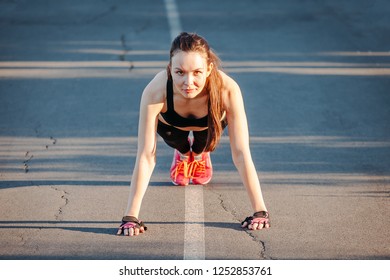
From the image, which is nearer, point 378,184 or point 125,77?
point 378,184

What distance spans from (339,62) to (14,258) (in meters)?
6.70

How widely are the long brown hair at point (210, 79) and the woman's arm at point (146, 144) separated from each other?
0.56 feet

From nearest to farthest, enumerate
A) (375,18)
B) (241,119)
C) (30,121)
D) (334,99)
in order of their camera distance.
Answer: (241,119) < (30,121) < (334,99) < (375,18)

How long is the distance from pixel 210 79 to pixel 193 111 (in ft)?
1.46

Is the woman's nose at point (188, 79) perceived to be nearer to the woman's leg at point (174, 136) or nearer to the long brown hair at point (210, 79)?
the long brown hair at point (210, 79)

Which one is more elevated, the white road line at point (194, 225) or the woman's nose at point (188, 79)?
the woman's nose at point (188, 79)

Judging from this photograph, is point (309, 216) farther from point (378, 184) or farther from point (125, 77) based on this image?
point (125, 77)

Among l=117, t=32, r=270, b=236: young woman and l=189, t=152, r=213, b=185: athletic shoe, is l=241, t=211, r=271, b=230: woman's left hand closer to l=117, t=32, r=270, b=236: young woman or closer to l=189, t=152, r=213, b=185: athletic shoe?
l=117, t=32, r=270, b=236: young woman

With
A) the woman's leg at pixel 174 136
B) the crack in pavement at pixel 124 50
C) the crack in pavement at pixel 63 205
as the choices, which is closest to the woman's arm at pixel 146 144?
the woman's leg at pixel 174 136

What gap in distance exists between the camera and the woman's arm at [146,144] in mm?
6402

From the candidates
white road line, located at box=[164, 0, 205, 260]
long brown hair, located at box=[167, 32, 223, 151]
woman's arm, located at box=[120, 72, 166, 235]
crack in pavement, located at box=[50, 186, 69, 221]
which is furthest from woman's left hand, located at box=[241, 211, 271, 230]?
crack in pavement, located at box=[50, 186, 69, 221]

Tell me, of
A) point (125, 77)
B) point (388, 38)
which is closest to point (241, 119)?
point (125, 77)

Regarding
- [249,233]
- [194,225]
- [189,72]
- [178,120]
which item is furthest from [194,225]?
[189,72]

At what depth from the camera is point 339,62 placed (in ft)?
38.0
